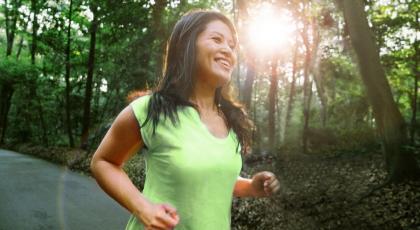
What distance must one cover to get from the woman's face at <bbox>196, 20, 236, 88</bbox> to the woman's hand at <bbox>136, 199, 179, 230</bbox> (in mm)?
588

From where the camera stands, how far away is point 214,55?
62.1 inches

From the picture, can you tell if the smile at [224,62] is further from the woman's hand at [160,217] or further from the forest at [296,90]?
the forest at [296,90]

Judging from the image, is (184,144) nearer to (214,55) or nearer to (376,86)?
(214,55)

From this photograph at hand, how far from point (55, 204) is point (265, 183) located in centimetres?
879

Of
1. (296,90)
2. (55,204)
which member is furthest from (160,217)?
(296,90)

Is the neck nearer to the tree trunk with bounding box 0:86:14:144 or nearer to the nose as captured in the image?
the nose

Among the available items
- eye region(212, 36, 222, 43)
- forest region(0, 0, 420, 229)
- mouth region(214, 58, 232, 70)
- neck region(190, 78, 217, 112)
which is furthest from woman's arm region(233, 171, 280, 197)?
forest region(0, 0, 420, 229)

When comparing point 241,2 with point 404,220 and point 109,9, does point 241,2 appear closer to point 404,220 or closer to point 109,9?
point 109,9

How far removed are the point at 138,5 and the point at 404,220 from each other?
12035mm

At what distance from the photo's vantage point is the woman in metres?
1.34

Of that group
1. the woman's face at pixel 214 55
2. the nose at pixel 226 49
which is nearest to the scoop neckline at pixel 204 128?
the woman's face at pixel 214 55

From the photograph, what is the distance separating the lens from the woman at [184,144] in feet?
4.39

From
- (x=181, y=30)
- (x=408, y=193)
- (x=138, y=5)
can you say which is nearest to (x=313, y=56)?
(x=138, y=5)

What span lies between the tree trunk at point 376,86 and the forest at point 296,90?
20 millimetres
